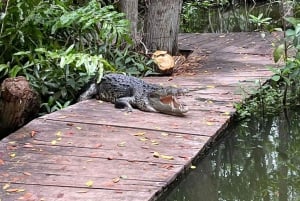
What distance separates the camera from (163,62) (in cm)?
684

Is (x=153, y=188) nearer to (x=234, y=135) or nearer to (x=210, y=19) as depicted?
(x=234, y=135)

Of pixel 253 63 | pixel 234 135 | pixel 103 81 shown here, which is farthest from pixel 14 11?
pixel 253 63

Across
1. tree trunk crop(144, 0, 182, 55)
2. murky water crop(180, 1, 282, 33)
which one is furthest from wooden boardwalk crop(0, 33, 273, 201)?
murky water crop(180, 1, 282, 33)

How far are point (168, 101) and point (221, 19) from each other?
990cm

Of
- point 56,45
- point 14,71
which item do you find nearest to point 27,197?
point 14,71

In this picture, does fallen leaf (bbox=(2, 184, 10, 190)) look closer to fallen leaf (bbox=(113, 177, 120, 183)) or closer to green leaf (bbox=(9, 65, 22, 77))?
fallen leaf (bbox=(113, 177, 120, 183))

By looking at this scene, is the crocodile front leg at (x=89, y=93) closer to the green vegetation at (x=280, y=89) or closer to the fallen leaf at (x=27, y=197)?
the green vegetation at (x=280, y=89)

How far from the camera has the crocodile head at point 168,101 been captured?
468 centimetres

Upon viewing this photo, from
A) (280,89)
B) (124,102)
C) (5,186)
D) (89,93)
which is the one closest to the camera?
(5,186)

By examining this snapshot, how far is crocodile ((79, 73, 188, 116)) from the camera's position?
15.7 feet

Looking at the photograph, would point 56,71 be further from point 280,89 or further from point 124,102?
point 280,89

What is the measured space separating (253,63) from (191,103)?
7.58 ft

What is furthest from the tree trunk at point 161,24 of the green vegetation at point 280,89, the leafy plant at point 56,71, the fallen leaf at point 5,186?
the fallen leaf at point 5,186

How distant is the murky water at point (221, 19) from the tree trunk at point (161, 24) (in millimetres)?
4110
